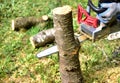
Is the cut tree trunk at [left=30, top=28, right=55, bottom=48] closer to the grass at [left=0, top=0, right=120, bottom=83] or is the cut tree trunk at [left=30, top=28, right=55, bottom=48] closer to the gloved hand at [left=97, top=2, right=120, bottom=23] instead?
the grass at [left=0, top=0, right=120, bottom=83]

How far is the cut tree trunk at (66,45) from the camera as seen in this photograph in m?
3.23

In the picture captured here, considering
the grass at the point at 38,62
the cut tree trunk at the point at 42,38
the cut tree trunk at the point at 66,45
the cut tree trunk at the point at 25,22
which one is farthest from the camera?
the cut tree trunk at the point at 25,22

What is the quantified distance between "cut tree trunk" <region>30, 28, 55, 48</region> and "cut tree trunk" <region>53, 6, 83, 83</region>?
1.19m

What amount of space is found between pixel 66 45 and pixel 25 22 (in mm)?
2039

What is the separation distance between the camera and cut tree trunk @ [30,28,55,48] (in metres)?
4.73

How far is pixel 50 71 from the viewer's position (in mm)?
4242

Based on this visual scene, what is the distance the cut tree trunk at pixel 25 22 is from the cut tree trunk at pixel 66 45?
180 centimetres

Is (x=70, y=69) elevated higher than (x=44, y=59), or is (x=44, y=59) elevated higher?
(x=70, y=69)

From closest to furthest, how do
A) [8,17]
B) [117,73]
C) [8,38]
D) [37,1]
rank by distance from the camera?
1. [117,73]
2. [8,38]
3. [8,17]
4. [37,1]

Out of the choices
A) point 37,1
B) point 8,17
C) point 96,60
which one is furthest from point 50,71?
point 37,1

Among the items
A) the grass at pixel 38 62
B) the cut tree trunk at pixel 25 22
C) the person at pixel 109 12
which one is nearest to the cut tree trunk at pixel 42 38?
the grass at pixel 38 62

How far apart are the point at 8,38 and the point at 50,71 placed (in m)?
1.29

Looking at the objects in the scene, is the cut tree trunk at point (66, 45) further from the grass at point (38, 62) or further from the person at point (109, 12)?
the person at point (109, 12)

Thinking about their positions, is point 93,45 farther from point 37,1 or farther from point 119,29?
point 37,1
